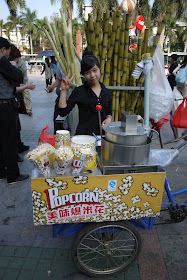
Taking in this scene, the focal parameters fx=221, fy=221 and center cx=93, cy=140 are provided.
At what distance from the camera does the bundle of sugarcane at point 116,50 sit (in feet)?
9.86

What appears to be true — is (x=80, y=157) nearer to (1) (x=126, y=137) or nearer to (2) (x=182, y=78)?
(1) (x=126, y=137)

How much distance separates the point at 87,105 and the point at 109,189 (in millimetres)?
1138

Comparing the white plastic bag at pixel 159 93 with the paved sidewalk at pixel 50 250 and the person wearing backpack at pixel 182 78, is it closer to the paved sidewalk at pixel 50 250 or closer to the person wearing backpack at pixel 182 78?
the paved sidewalk at pixel 50 250

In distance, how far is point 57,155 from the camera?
58.8 inches

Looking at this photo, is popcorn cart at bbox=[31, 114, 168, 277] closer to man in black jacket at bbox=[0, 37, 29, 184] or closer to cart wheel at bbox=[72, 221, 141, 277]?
cart wheel at bbox=[72, 221, 141, 277]

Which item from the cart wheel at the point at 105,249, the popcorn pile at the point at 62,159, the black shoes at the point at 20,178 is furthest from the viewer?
the black shoes at the point at 20,178

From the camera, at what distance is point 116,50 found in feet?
10.2

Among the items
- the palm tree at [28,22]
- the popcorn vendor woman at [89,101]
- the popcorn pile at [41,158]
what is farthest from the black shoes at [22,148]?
the palm tree at [28,22]

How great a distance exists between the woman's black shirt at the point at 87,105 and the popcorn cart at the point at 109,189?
0.73 meters

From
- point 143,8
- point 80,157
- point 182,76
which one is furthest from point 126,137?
point 143,8

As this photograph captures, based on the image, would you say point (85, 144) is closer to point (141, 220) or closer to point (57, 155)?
point (57, 155)

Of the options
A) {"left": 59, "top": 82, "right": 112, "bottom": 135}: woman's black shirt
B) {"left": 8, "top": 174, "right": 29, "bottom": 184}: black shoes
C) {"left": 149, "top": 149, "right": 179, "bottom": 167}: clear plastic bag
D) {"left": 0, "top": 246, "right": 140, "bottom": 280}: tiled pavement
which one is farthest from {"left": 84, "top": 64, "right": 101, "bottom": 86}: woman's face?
{"left": 8, "top": 174, "right": 29, "bottom": 184}: black shoes

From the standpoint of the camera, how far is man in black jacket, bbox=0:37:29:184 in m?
2.85

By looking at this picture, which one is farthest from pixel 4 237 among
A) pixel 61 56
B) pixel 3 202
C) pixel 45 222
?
pixel 61 56
